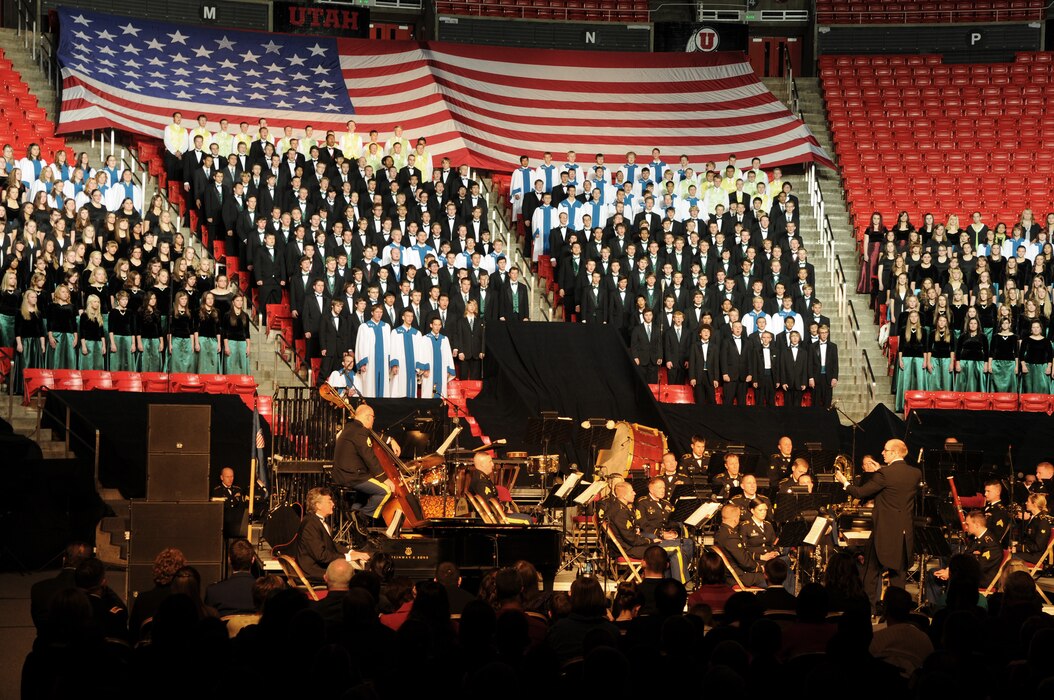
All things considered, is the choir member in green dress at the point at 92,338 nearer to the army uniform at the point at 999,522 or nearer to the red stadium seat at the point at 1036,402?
the army uniform at the point at 999,522

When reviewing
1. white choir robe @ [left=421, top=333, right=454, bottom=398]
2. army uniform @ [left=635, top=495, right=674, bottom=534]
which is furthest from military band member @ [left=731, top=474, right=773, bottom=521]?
white choir robe @ [left=421, top=333, right=454, bottom=398]

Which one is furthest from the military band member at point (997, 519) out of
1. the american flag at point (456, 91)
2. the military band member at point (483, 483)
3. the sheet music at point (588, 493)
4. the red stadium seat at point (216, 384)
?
the american flag at point (456, 91)

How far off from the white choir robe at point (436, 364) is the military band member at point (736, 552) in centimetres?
719

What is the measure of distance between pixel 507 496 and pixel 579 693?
9.72m

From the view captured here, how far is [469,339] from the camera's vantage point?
799 inches

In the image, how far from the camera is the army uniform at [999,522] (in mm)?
13555

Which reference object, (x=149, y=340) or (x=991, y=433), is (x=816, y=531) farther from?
(x=149, y=340)

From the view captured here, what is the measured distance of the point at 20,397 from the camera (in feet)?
58.4

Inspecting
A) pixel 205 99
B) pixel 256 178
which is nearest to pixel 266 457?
pixel 256 178

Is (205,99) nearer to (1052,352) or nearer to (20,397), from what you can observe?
(20,397)

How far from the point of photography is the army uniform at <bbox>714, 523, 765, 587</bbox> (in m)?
13.0

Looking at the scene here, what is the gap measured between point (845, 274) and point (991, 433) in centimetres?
609

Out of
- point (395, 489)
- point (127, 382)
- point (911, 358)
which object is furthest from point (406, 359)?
point (911, 358)

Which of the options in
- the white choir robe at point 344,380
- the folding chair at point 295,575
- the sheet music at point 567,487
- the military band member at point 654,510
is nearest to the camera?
the folding chair at point 295,575
